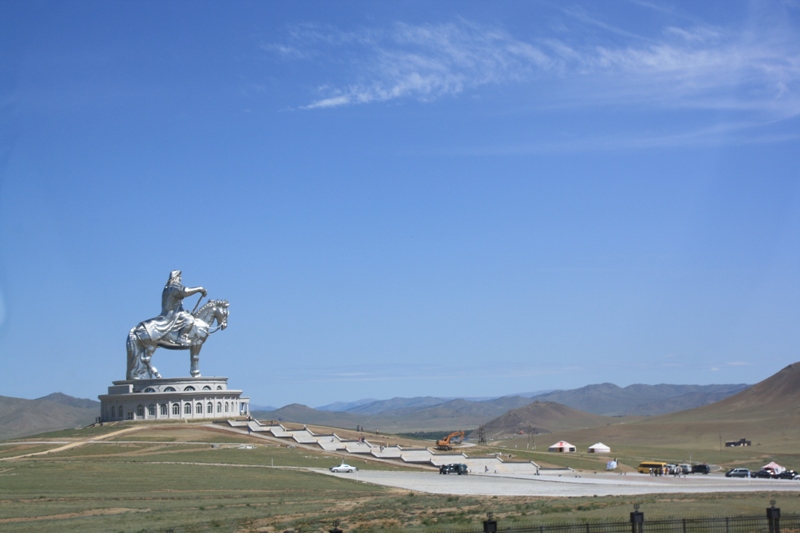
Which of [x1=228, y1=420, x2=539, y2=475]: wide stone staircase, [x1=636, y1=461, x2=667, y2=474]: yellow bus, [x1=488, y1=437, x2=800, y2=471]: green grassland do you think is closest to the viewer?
[x1=636, y1=461, x2=667, y2=474]: yellow bus

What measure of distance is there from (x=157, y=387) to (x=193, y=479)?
124ft

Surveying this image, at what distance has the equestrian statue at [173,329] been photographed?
88.0 m

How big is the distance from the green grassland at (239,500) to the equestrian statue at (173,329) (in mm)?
20540

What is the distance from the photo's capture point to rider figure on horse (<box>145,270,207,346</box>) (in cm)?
8894

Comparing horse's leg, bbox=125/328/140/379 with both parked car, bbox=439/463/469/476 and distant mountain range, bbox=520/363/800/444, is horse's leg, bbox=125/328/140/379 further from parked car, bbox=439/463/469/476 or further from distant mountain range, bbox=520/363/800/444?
distant mountain range, bbox=520/363/800/444

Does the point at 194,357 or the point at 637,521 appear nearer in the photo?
the point at 637,521

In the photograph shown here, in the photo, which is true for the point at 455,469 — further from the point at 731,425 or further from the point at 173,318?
the point at 731,425

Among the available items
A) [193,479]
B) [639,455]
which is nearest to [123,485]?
[193,479]

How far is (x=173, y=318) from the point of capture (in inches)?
3526

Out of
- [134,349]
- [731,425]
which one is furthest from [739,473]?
[731,425]

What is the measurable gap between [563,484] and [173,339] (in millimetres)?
48407

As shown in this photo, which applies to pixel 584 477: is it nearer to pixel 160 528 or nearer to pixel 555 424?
pixel 160 528

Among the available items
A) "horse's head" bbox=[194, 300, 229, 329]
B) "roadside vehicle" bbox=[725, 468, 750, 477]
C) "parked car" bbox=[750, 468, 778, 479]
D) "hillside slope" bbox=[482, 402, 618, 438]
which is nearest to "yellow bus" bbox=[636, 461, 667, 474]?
"roadside vehicle" bbox=[725, 468, 750, 477]

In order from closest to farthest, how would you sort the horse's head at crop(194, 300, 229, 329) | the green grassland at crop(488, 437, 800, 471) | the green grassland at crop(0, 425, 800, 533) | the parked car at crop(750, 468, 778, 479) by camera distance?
the green grassland at crop(0, 425, 800, 533) → the parked car at crop(750, 468, 778, 479) → the green grassland at crop(488, 437, 800, 471) → the horse's head at crop(194, 300, 229, 329)
